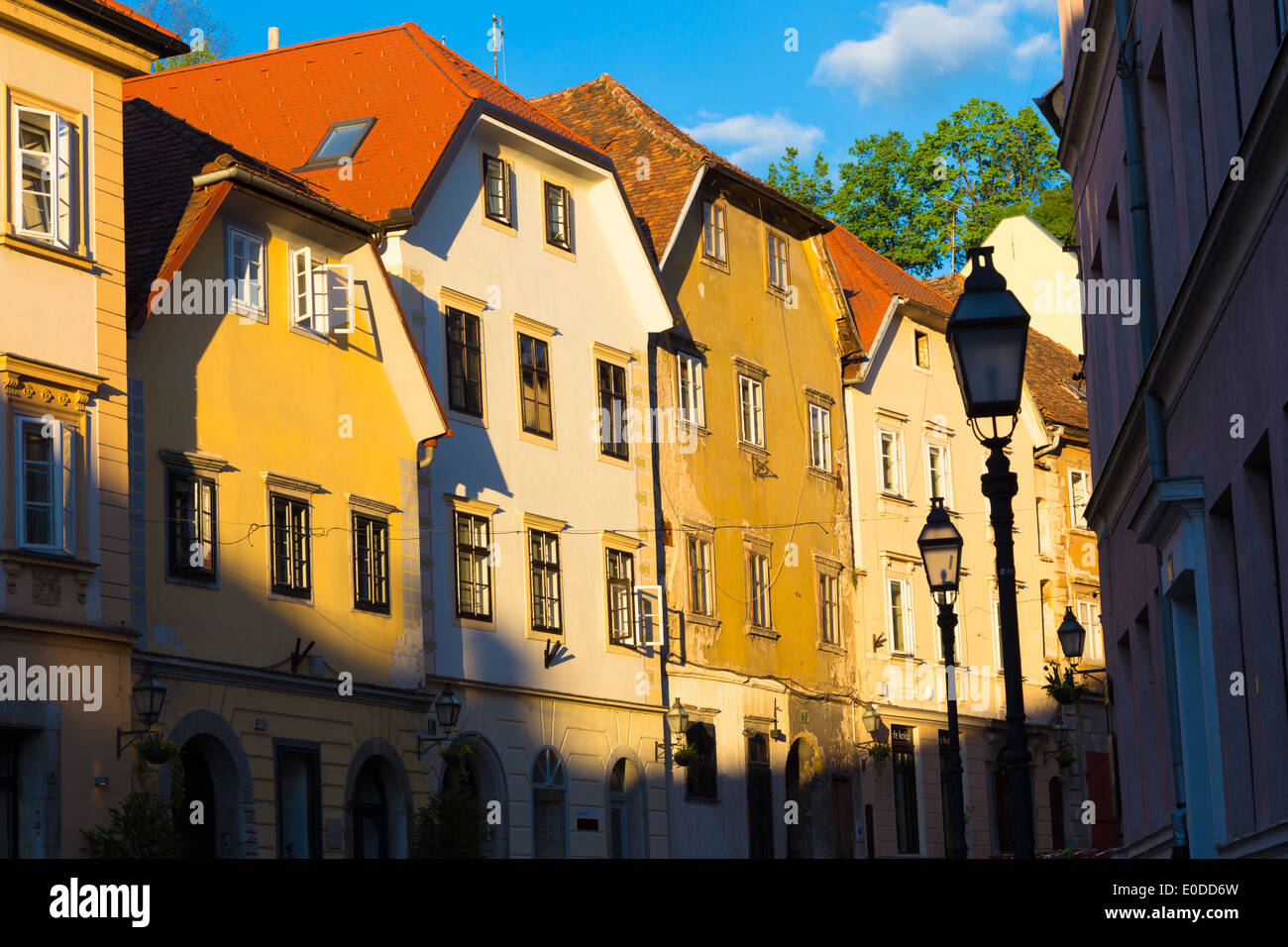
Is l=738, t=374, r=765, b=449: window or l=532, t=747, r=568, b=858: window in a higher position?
l=738, t=374, r=765, b=449: window

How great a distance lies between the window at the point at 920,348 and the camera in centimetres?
4869

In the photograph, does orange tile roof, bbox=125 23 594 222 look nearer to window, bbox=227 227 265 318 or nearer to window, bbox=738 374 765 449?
window, bbox=227 227 265 318

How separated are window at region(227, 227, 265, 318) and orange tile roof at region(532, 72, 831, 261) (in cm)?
1278

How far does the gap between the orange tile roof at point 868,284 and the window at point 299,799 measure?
23.0 meters

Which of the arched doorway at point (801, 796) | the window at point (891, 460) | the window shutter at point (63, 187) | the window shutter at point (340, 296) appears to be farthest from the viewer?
the window at point (891, 460)

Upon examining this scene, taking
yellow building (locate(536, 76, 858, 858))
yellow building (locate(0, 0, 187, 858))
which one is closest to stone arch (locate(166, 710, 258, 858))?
yellow building (locate(0, 0, 187, 858))

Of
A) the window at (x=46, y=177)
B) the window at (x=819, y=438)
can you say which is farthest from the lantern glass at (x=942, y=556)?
the window at (x=819, y=438)

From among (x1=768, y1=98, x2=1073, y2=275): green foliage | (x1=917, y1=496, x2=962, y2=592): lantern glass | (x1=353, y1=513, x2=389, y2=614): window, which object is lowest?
(x1=917, y1=496, x2=962, y2=592): lantern glass

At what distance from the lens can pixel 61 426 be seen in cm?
2220

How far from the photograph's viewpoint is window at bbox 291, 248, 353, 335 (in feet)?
90.1

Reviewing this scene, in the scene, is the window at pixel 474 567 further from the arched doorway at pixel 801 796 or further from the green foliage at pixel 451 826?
the arched doorway at pixel 801 796
